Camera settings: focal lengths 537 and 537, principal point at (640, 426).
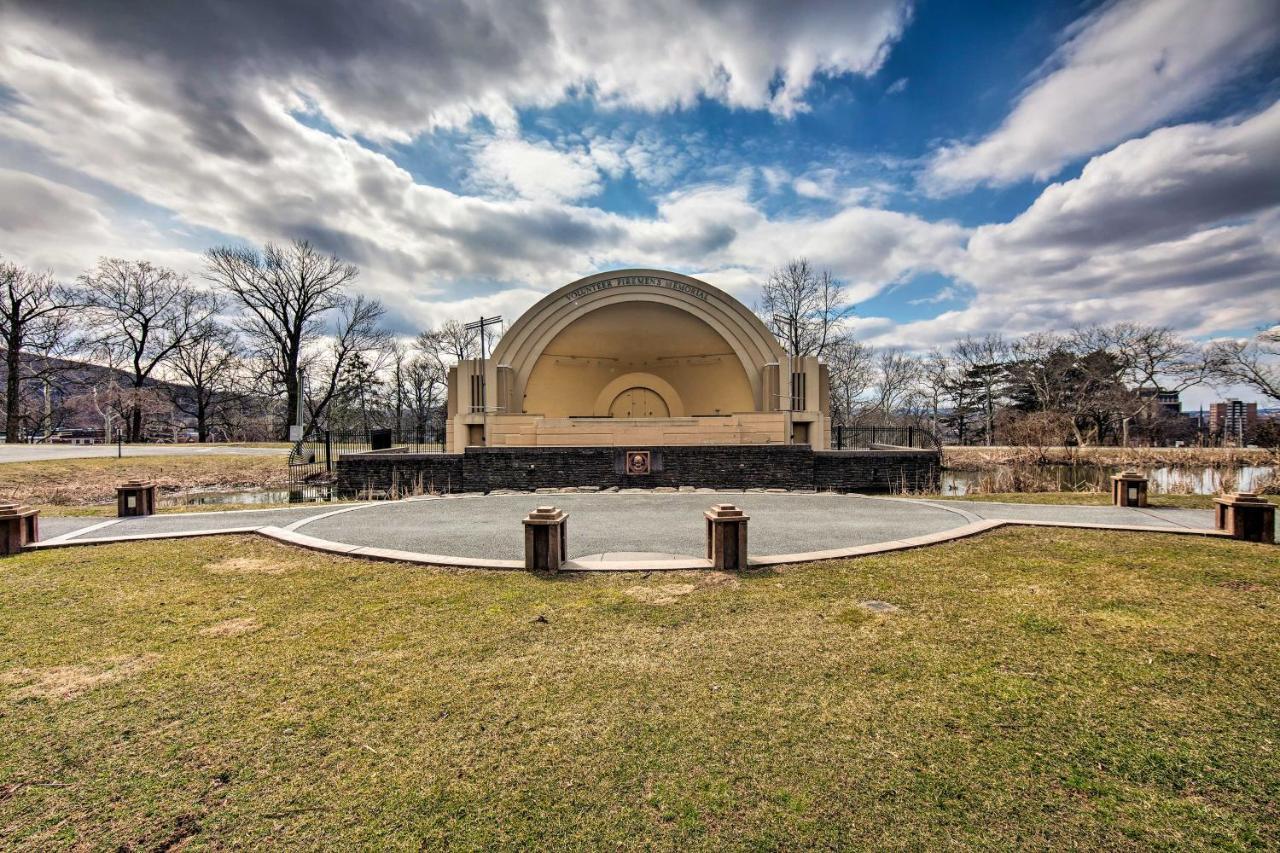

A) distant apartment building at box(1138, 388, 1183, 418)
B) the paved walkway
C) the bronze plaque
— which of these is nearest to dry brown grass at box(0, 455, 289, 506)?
the paved walkway

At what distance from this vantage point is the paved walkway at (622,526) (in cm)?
755

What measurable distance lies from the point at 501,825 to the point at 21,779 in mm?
2600

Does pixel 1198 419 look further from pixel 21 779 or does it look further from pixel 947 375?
pixel 21 779

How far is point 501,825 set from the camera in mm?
2479

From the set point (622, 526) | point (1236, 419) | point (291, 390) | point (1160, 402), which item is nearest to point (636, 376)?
point (622, 526)

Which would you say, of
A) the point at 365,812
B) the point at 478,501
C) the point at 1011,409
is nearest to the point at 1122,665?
the point at 365,812

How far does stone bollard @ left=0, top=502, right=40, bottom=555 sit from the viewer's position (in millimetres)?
7520

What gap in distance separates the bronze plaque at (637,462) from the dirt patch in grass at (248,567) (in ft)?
39.2

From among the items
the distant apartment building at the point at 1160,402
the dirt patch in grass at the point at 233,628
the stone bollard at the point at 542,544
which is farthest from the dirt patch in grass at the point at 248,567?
the distant apartment building at the point at 1160,402

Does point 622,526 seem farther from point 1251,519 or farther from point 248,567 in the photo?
point 1251,519

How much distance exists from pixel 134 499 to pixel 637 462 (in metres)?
12.7

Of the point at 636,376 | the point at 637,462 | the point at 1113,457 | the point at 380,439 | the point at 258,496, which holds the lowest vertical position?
the point at 258,496

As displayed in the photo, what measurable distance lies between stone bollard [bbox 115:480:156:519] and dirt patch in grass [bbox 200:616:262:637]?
30.6 ft

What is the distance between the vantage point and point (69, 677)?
3.87 meters
